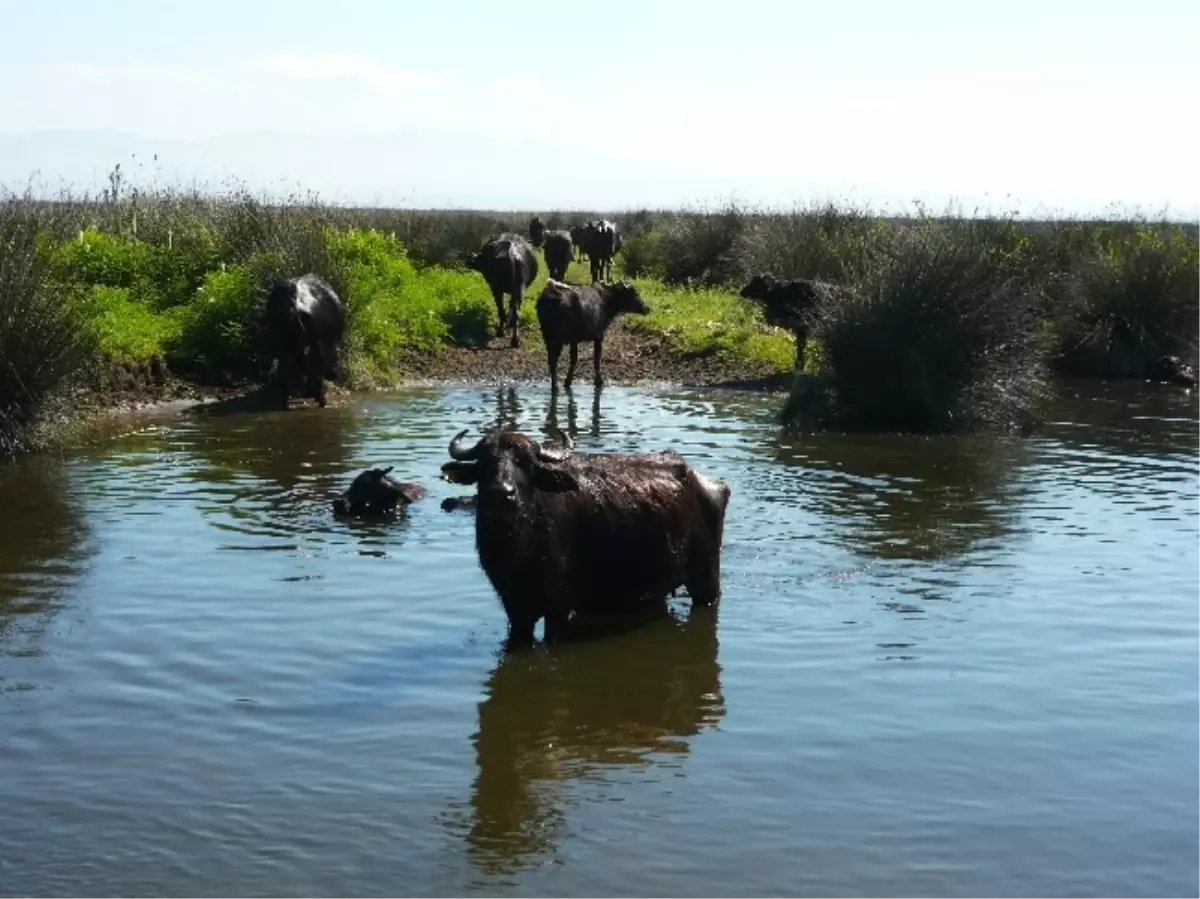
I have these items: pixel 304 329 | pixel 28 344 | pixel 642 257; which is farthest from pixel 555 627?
pixel 642 257

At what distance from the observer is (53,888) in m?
5.92

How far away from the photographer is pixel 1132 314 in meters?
24.9

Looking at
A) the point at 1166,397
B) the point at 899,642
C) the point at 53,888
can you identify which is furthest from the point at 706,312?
the point at 53,888

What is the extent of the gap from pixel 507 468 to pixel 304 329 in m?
10.7

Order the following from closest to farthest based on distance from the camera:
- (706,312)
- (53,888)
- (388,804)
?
(53,888) → (388,804) → (706,312)

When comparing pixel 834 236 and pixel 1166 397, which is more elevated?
pixel 834 236

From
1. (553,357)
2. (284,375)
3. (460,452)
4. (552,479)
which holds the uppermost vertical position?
(460,452)

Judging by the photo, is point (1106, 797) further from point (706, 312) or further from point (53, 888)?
point (706, 312)

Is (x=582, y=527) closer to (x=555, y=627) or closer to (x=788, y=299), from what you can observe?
(x=555, y=627)

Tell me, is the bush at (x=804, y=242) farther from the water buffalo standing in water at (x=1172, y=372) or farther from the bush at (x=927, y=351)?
the bush at (x=927, y=351)

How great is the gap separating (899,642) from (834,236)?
21.3m

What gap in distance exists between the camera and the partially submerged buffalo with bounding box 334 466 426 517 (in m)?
12.8

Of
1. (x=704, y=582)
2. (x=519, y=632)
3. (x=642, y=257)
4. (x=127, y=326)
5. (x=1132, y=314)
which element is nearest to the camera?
(x=519, y=632)

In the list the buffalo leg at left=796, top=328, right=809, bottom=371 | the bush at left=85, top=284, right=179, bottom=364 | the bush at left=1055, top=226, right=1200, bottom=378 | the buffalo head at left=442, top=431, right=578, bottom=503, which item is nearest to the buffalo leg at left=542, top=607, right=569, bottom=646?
the buffalo head at left=442, top=431, right=578, bottom=503
